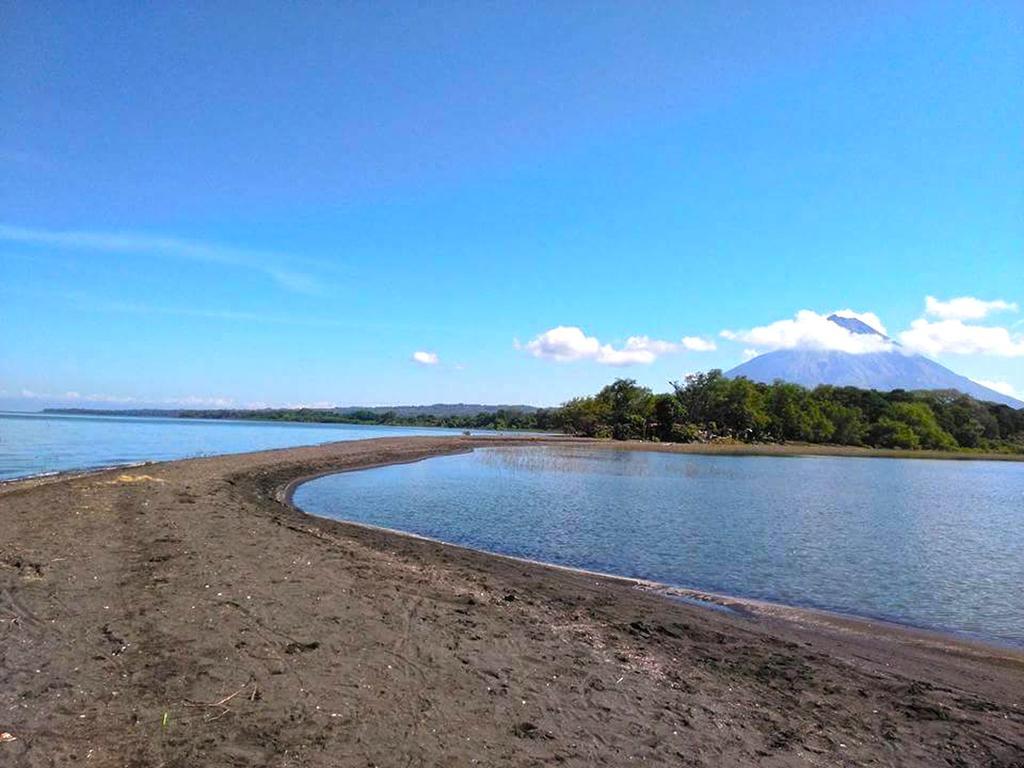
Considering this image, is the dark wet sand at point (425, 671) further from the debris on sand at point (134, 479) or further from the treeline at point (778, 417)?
the treeline at point (778, 417)

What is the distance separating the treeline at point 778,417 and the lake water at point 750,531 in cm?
7879

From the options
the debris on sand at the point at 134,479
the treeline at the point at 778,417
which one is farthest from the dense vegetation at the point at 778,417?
the debris on sand at the point at 134,479

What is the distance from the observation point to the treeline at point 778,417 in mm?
121812

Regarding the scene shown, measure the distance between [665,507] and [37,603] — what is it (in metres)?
24.1

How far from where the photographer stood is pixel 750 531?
22.6 metres

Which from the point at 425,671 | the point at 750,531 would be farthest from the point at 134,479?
the point at 750,531

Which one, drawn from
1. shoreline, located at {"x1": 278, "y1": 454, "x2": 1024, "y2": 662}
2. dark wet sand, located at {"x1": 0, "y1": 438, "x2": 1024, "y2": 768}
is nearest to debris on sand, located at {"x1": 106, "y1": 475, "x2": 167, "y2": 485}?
dark wet sand, located at {"x1": 0, "y1": 438, "x2": 1024, "y2": 768}

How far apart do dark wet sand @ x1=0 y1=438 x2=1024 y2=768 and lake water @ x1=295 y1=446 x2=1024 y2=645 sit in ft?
9.18

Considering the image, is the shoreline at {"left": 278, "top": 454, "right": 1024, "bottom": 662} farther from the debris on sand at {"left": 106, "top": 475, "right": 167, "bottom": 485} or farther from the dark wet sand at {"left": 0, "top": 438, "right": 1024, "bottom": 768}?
the debris on sand at {"left": 106, "top": 475, "right": 167, "bottom": 485}

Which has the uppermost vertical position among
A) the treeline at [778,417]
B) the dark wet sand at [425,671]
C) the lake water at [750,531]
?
the treeline at [778,417]

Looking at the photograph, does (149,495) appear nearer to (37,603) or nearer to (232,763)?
(37,603)

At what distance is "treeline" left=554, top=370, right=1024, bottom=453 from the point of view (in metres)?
122

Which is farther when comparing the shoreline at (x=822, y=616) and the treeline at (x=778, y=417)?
the treeline at (x=778, y=417)

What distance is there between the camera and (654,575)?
15.4m
